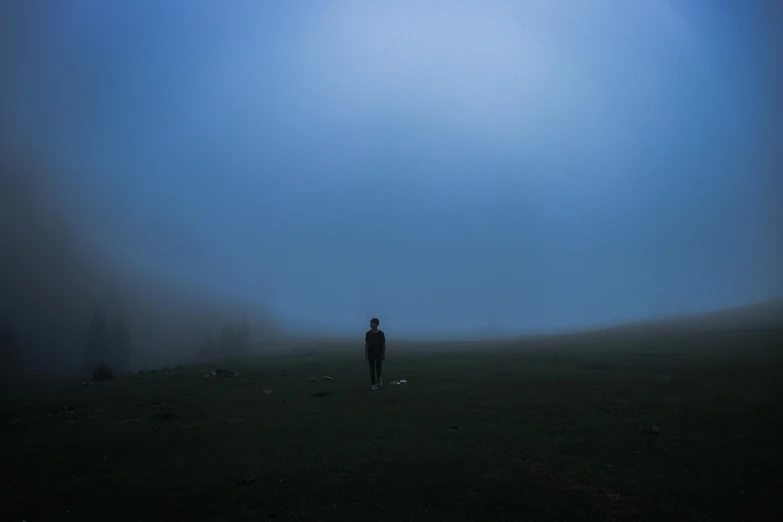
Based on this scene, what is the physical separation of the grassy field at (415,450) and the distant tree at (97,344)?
6867 centimetres

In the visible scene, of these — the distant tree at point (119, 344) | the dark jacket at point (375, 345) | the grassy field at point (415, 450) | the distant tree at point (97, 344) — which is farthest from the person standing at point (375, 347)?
the distant tree at point (119, 344)

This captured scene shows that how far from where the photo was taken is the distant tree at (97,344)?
88.3 meters

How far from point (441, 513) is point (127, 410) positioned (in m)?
20.4

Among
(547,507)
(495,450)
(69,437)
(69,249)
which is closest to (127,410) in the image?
(69,437)

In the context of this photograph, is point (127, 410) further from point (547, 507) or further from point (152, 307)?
point (152, 307)

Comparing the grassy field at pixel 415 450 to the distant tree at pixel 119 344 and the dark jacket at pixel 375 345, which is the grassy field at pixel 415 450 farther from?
the distant tree at pixel 119 344

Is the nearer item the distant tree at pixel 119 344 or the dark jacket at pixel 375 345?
the dark jacket at pixel 375 345

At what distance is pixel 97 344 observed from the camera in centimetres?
8919

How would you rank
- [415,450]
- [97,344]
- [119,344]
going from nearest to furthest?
[415,450] < [97,344] < [119,344]

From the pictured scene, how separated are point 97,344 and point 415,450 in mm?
93637

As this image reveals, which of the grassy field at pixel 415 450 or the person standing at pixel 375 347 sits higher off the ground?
the person standing at pixel 375 347

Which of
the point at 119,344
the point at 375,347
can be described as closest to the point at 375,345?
the point at 375,347

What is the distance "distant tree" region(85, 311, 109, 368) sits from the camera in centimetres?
8831

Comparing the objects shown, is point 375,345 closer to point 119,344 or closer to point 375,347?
point 375,347
